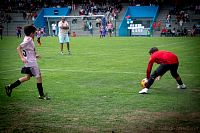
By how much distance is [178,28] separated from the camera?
4719 centimetres

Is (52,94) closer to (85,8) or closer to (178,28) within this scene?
(178,28)

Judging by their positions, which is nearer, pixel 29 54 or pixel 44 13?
pixel 29 54

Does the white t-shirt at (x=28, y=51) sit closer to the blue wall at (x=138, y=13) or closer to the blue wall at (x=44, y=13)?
the blue wall at (x=138, y=13)

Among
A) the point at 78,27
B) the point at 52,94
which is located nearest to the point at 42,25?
the point at 78,27

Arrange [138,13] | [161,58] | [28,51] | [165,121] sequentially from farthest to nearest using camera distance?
[138,13] → [161,58] → [28,51] → [165,121]

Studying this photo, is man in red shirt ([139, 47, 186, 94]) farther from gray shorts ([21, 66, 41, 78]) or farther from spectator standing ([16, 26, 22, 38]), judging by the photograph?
spectator standing ([16, 26, 22, 38])

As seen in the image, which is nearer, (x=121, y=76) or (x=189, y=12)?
(x=121, y=76)

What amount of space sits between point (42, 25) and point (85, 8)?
228 inches

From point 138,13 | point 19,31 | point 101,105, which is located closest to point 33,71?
point 101,105

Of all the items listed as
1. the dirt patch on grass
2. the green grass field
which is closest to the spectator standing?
the green grass field

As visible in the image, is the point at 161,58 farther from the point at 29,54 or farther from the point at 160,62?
the point at 29,54

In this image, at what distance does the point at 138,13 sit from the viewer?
52.4 meters

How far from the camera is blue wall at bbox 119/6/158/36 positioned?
50531 millimetres

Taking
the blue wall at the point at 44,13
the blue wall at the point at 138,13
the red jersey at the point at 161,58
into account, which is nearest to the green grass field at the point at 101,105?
the red jersey at the point at 161,58
